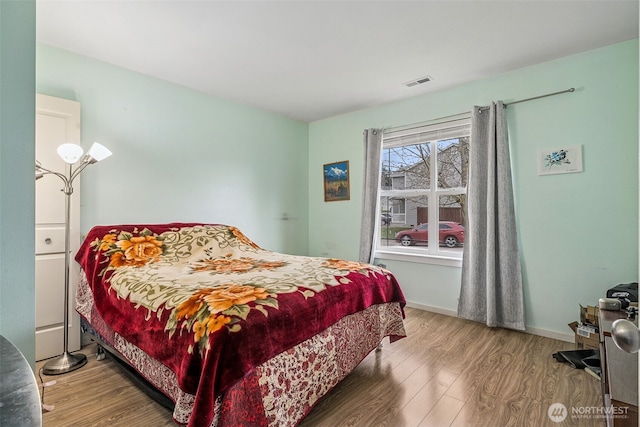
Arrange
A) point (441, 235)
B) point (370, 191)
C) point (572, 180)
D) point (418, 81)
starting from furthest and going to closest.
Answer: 1. point (370, 191)
2. point (441, 235)
3. point (418, 81)
4. point (572, 180)

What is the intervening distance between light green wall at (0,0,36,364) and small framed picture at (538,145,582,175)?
3.26 metres

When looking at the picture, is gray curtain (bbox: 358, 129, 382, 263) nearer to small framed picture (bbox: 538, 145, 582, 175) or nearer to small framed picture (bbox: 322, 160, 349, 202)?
small framed picture (bbox: 322, 160, 349, 202)

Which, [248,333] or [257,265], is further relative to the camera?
[257,265]

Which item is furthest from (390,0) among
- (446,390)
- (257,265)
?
(446,390)

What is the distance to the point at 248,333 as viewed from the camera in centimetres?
126

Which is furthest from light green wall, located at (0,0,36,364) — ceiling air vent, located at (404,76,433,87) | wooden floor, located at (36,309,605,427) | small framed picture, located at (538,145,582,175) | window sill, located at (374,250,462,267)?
small framed picture, located at (538,145,582,175)

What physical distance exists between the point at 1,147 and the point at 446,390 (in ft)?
7.44

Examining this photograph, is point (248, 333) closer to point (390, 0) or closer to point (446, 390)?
point (446, 390)

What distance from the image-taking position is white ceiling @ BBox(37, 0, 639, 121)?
6.32 feet

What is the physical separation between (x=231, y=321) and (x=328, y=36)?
2044 millimetres

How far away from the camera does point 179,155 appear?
306 centimetres

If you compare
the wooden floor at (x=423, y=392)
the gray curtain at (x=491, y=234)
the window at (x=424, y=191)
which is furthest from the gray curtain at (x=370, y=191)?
the wooden floor at (x=423, y=392)

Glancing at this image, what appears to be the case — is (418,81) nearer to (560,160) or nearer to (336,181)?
(560,160)

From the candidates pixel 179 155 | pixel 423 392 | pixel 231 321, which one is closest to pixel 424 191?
pixel 423 392
